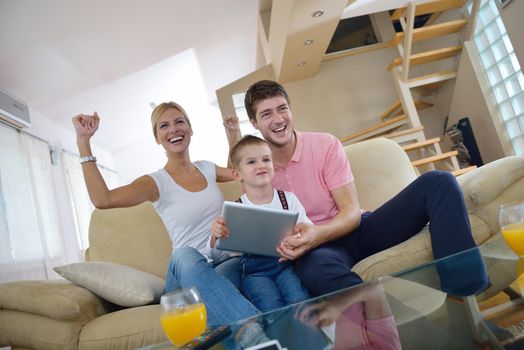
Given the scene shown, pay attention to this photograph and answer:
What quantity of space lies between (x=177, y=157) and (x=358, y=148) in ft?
2.76

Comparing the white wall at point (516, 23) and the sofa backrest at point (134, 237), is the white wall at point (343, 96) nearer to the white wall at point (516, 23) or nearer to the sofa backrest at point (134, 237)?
the white wall at point (516, 23)

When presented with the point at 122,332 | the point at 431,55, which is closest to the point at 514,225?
the point at 122,332

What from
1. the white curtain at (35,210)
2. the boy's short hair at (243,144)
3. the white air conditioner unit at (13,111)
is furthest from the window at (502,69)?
the white curtain at (35,210)

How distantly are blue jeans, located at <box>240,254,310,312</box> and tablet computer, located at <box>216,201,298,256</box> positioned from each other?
9 cm

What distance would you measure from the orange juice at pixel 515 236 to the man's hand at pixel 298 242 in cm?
57

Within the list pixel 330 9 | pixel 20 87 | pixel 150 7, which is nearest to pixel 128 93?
pixel 20 87

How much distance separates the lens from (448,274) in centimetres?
99

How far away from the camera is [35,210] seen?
4867 mm

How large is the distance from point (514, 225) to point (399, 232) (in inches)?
21.3

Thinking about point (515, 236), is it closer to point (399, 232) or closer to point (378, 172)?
point (399, 232)

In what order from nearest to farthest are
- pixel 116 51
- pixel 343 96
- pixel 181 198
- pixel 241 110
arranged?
pixel 181 198, pixel 116 51, pixel 343 96, pixel 241 110

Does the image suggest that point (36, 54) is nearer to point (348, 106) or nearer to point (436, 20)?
point (348, 106)

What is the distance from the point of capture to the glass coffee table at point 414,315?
0.76 m

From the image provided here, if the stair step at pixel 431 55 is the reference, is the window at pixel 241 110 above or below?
above
